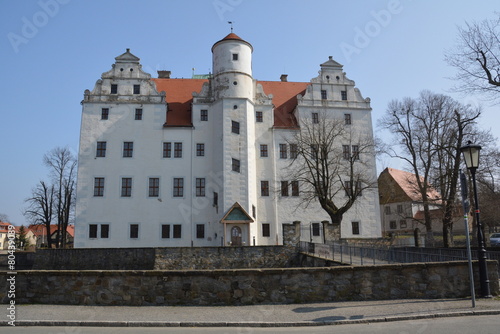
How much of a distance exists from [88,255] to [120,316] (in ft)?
66.8

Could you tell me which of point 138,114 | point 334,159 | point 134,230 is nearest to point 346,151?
point 334,159

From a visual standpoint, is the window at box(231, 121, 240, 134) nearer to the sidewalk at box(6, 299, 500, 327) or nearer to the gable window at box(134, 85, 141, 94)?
the gable window at box(134, 85, 141, 94)

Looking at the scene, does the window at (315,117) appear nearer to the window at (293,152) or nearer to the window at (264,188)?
the window at (293,152)

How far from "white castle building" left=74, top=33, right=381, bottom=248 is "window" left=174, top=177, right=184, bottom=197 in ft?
0.28

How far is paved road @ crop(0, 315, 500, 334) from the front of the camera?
7.76 metres

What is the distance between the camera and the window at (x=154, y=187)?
108 feet

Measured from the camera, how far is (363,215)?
116 ft

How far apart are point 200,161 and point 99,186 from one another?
8603 millimetres

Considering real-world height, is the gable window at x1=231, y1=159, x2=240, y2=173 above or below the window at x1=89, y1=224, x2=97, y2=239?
above

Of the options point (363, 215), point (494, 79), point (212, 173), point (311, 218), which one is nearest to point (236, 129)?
point (212, 173)

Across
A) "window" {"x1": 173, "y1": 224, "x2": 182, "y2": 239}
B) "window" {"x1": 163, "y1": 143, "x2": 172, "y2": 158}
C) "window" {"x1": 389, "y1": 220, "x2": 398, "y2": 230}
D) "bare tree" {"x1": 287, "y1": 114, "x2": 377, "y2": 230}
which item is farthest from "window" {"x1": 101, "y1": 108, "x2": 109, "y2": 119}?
"window" {"x1": 389, "y1": 220, "x2": 398, "y2": 230}

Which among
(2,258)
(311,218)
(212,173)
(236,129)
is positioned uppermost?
(236,129)

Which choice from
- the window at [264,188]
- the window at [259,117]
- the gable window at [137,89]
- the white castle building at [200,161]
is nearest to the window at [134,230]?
the white castle building at [200,161]

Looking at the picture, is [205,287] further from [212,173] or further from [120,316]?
[212,173]
